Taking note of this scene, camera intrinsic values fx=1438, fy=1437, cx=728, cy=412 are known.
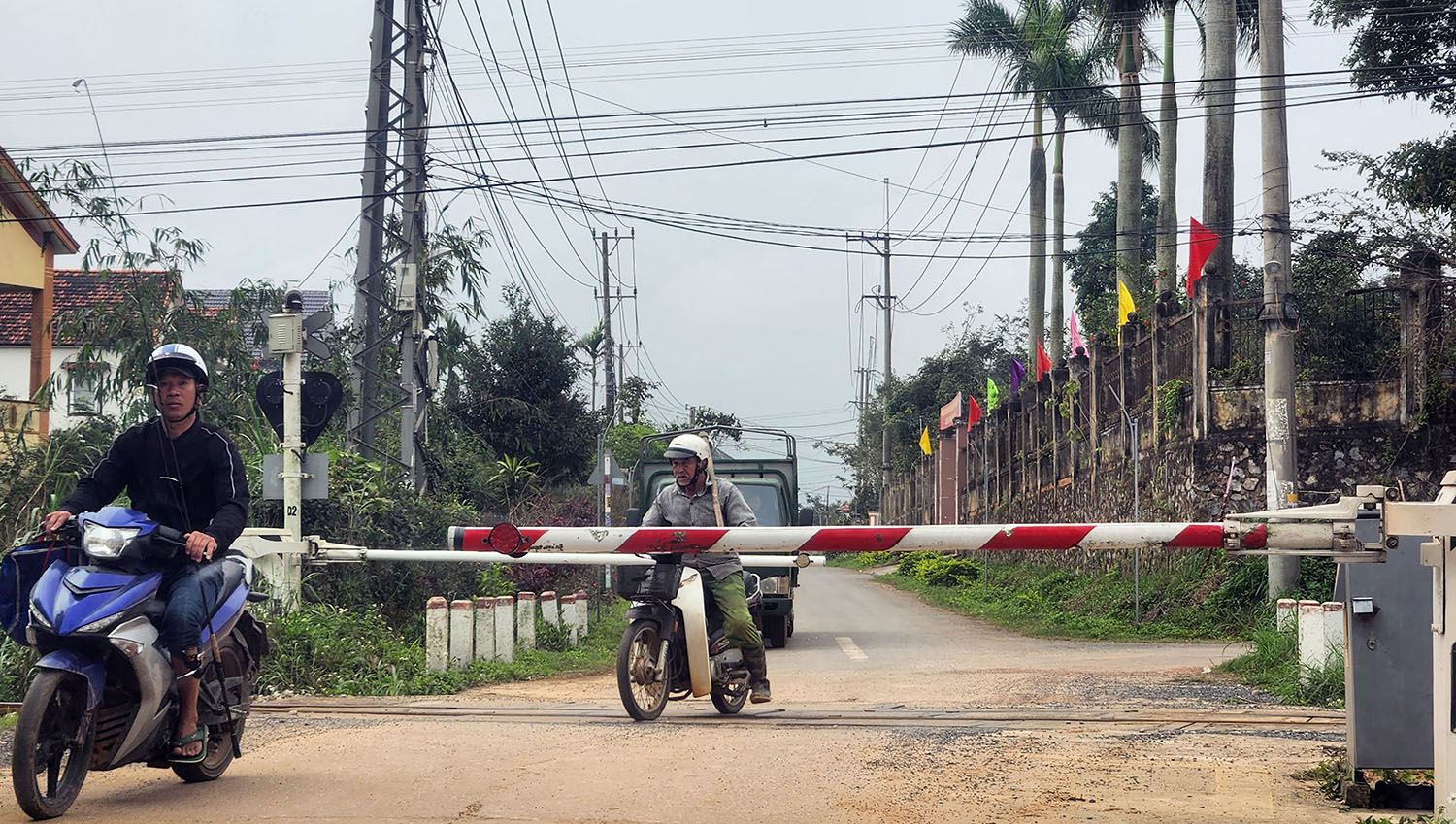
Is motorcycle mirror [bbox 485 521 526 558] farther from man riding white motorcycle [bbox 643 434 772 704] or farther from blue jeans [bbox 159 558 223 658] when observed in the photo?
man riding white motorcycle [bbox 643 434 772 704]

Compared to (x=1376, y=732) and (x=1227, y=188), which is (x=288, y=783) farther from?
(x=1227, y=188)

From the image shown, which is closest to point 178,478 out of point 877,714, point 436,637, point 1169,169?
point 877,714

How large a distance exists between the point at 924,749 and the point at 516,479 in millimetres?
19336

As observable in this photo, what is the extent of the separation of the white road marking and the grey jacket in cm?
645

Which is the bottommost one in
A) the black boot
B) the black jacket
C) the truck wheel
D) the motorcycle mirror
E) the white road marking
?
the white road marking

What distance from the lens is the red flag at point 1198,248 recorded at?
66.4ft

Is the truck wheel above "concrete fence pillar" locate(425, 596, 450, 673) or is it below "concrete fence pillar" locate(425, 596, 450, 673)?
below

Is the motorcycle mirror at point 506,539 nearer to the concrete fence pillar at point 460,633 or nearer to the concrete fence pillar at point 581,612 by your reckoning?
the concrete fence pillar at point 460,633

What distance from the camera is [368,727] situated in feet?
27.5

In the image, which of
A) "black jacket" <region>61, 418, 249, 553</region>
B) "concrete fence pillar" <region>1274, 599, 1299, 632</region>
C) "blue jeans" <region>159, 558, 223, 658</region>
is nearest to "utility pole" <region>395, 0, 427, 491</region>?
"concrete fence pillar" <region>1274, 599, 1299, 632</region>

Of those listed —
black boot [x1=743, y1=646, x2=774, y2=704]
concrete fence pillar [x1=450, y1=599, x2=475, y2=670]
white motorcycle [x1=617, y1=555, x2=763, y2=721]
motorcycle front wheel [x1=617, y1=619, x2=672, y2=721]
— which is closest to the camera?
motorcycle front wheel [x1=617, y1=619, x2=672, y2=721]

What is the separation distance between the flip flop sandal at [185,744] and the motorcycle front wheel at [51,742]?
0.44 m

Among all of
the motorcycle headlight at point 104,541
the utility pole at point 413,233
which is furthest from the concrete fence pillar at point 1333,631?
the utility pole at point 413,233

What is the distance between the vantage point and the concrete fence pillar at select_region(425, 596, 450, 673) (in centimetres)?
1184
